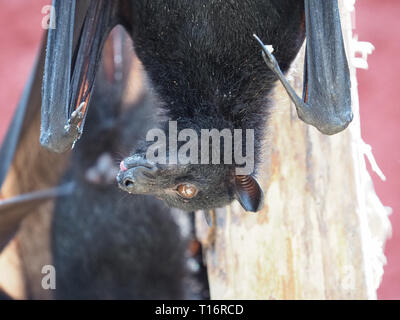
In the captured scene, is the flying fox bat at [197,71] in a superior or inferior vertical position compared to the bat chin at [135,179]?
superior

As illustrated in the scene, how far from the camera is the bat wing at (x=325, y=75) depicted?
1901 millimetres

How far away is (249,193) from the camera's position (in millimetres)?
2105

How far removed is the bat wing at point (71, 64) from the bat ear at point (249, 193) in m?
0.51

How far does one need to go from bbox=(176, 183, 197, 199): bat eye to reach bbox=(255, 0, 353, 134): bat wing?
0.40m

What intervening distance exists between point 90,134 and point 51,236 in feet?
2.16

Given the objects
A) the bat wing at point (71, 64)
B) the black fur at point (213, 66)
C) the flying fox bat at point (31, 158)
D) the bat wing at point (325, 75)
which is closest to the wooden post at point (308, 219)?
the black fur at point (213, 66)

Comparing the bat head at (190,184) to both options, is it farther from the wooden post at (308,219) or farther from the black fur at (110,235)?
the black fur at (110,235)

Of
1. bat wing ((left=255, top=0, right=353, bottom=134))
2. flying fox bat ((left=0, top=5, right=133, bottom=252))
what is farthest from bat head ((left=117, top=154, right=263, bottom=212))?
flying fox bat ((left=0, top=5, right=133, bottom=252))

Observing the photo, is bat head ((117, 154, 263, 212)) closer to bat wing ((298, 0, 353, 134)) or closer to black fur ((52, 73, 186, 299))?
bat wing ((298, 0, 353, 134))

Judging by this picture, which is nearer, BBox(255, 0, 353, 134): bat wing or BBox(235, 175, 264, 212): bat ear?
BBox(255, 0, 353, 134): bat wing

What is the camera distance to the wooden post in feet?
7.79

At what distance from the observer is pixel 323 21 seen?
6.42 ft

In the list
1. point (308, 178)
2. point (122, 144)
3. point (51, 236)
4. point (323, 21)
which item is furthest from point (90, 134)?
point (323, 21)
